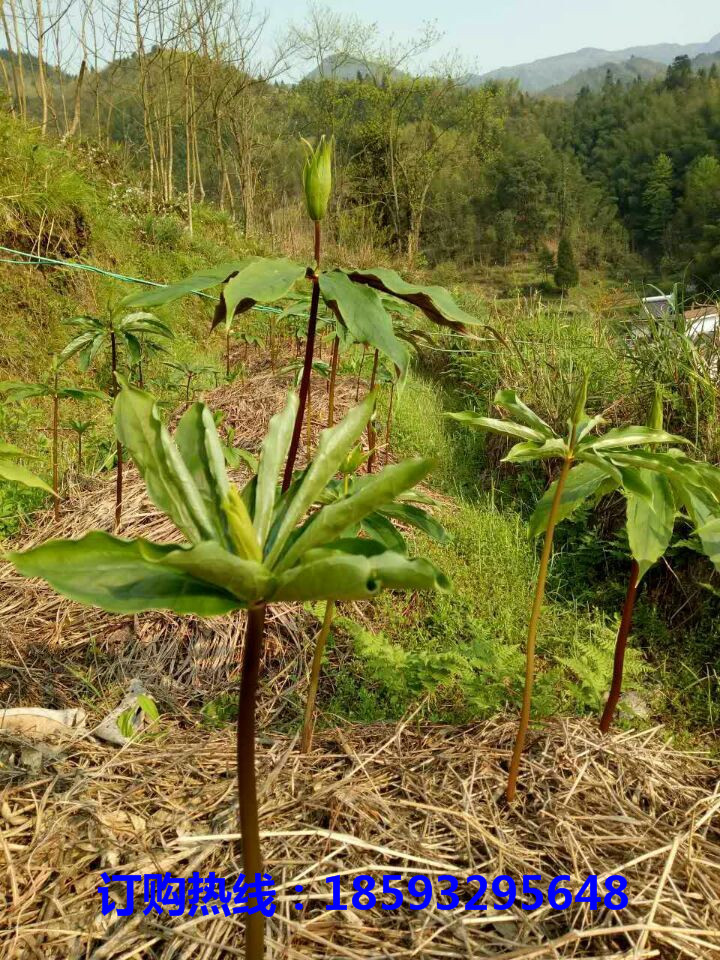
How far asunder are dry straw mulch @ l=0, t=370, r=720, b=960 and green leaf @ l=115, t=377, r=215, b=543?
53 centimetres

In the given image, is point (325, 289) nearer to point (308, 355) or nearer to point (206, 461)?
point (308, 355)

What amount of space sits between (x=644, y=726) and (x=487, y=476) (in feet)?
6.97

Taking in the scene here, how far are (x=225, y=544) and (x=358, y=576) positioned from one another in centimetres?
A: 21

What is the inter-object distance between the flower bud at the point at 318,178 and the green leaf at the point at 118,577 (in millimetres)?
641

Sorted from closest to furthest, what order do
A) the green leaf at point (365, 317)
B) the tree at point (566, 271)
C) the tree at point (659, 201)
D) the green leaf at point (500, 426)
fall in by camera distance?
the green leaf at point (365, 317) < the green leaf at point (500, 426) < the tree at point (566, 271) < the tree at point (659, 201)

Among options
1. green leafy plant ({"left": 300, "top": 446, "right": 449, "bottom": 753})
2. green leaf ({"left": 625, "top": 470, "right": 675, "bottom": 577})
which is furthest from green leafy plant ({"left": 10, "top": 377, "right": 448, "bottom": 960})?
green leaf ({"left": 625, "top": 470, "right": 675, "bottom": 577})

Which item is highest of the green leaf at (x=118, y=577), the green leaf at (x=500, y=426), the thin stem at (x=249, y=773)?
the green leaf at (x=500, y=426)

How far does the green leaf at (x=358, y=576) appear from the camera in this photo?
438 millimetres

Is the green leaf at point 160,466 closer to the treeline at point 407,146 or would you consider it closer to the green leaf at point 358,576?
the green leaf at point 358,576

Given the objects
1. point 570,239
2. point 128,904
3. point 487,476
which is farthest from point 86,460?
point 570,239

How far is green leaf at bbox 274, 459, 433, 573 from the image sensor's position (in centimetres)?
55

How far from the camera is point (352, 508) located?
55cm

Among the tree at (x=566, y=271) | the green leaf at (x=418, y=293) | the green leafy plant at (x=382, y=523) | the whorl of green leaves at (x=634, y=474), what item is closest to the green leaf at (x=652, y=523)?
the whorl of green leaves at (x=634, y=474)

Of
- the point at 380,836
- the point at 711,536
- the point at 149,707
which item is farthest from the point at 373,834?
the point at 711,536
